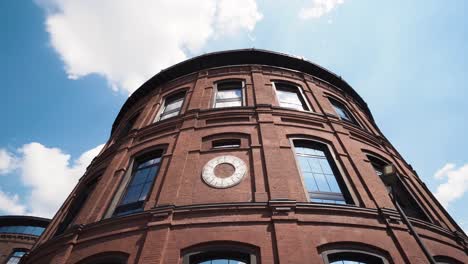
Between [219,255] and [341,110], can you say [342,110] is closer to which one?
[341,110]

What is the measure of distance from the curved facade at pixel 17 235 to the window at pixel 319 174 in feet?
100

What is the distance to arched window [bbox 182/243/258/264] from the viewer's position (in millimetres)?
6848

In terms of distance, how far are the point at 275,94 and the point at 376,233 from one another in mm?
7597

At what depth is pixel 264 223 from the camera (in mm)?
7266

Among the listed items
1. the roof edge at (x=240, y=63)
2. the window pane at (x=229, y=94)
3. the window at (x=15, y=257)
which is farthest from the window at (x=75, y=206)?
the window at (x=15, y=257)

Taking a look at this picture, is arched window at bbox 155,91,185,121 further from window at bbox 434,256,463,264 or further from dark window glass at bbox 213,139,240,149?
window at bbox 434,256,463,264

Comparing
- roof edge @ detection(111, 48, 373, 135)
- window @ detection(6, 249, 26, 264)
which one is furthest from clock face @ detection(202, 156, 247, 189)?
window @ detection(6, 249, 26, 264)

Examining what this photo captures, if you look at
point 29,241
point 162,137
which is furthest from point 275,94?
point 29,241

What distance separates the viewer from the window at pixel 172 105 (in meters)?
13.5

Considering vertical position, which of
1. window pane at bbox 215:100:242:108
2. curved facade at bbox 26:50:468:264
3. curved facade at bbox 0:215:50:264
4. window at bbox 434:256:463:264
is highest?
curved facade at bbox 0:215:50:264

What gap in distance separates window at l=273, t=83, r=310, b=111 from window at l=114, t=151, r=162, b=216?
20.7 ft

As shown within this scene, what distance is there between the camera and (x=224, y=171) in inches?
360

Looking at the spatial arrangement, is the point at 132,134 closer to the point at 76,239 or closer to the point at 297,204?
the point at 76,239

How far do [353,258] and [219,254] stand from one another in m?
3.39
